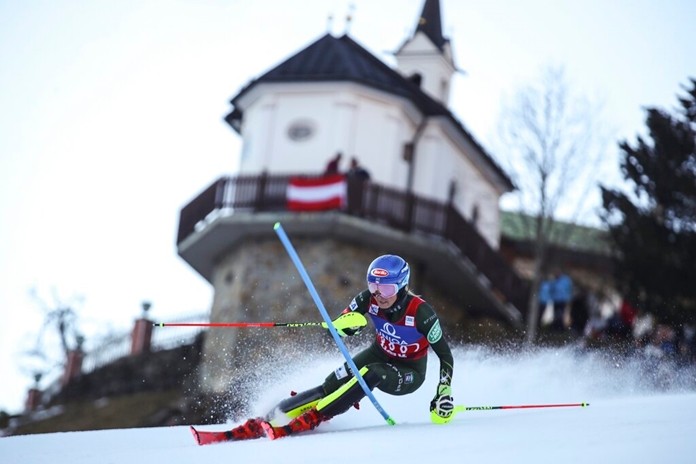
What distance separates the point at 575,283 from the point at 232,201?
10.5m

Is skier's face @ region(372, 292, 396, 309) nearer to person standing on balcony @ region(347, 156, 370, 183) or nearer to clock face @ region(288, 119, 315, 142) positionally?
person standing on balcony @ region(347, 156, 370, 183)

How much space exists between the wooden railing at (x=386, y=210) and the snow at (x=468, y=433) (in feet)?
37.4

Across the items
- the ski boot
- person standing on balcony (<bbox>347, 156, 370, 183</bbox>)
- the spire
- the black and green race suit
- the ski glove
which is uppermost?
the spire

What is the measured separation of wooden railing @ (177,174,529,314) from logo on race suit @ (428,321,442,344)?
15.0 m

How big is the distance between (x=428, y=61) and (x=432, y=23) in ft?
6.26

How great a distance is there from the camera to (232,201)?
2617 cm

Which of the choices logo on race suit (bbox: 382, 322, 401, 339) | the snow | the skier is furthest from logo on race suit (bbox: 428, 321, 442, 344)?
the snow

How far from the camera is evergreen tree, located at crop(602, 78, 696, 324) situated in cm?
2158

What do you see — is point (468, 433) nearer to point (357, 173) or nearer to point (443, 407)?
point (443, 407)

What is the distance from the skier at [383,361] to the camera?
970 cm

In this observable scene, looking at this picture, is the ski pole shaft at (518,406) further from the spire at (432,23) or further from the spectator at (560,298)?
the spire at (432,23)

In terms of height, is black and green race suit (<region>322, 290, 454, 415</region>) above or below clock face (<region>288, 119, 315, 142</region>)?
below

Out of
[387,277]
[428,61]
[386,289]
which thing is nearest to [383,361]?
[386,289]

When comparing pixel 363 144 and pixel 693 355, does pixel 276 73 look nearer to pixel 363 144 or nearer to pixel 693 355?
pixel 363 144
